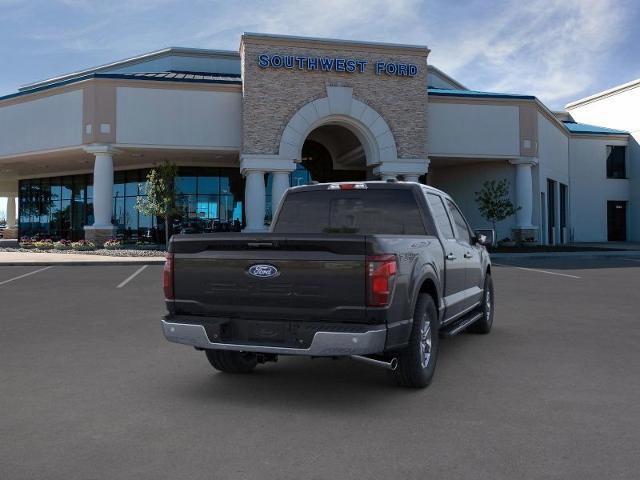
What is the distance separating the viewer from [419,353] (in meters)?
5.26

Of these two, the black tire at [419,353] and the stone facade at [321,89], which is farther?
the stone facade at [321,89]

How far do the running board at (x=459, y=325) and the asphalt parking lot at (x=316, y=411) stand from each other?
0.34m

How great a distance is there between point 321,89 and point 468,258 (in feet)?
71.2

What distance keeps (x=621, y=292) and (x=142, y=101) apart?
22.3 meters

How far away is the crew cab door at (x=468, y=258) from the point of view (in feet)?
23.6

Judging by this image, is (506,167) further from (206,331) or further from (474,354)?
(206,331)

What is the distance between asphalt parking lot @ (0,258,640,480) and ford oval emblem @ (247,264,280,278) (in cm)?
109

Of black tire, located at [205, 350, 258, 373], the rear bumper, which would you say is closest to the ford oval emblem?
the rear bumper

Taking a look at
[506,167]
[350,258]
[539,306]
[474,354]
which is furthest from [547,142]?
[350,258]

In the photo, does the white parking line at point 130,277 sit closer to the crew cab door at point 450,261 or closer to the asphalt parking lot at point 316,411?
the asphalt parking lot at point 316,411

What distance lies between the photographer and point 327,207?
6.75 meters

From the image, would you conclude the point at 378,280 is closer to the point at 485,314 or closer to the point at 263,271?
the point at 263,271

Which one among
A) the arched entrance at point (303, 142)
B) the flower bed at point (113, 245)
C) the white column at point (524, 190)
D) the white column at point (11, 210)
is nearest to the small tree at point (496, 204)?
the white column at point (524, 190)

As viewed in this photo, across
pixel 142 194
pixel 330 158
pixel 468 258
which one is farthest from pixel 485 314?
pixel 142 194
